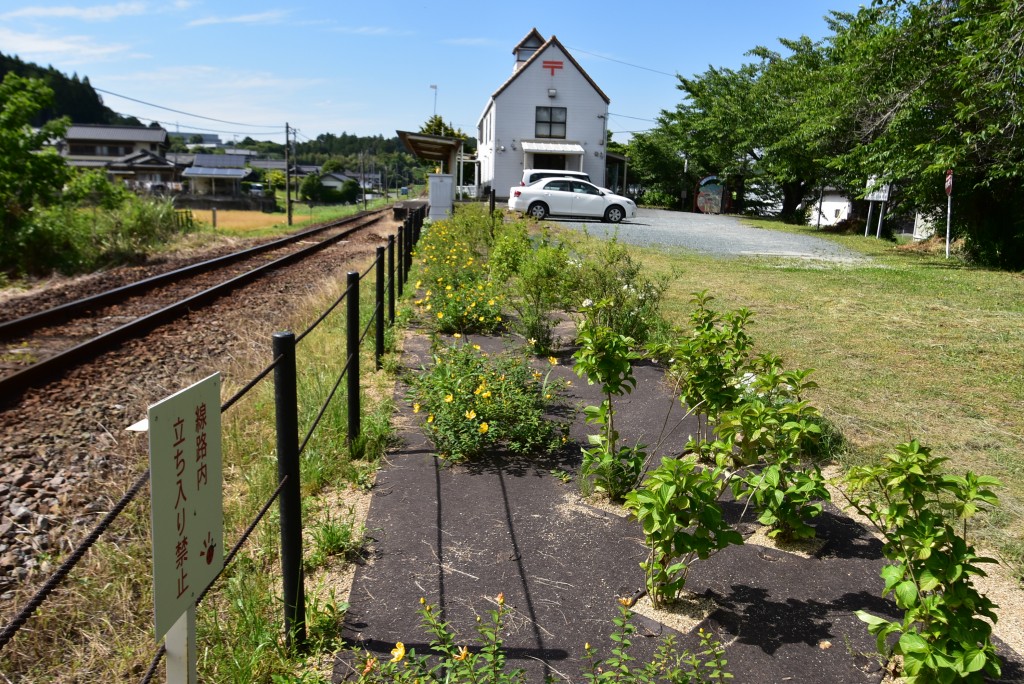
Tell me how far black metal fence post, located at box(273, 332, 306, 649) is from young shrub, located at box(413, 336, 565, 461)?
187 centimetres

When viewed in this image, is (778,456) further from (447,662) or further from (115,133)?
(115,133)

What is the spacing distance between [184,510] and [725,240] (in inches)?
785

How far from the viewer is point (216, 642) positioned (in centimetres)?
304

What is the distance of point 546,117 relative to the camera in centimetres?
4150

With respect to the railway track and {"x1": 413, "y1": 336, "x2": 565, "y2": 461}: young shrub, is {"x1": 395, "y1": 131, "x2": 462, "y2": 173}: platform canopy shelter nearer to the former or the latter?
the railway track

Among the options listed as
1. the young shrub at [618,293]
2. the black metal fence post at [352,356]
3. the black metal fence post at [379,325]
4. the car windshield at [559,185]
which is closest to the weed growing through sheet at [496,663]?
the black metal fence post at [352,356]

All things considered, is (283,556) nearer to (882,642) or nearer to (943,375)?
(882,642)

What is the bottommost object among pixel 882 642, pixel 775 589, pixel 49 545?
pixel 49 545

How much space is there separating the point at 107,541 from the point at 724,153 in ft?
127

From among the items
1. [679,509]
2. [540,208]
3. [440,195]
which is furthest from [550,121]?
[679,509]

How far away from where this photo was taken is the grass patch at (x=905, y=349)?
16.4 feet

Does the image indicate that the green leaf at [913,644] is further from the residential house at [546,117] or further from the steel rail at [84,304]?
the residential house at [546,117]

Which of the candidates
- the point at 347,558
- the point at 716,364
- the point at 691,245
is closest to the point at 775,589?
the point at 716,364

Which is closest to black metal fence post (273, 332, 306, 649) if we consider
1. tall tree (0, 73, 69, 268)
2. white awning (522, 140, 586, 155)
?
tall tree (0, 73, 69, 268)
